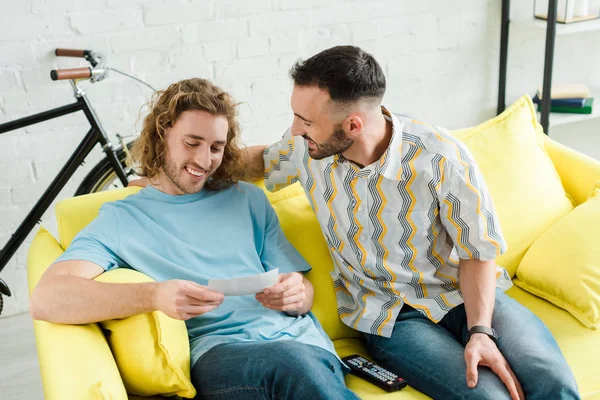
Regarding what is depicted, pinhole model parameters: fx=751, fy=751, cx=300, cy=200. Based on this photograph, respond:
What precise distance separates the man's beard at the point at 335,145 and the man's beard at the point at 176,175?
0.29m

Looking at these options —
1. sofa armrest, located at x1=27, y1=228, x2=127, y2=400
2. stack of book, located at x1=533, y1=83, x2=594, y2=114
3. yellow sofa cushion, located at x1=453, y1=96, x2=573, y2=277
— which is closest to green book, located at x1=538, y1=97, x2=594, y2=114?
stack of book, located at x1=533, y1=83, x2=594, y2=114

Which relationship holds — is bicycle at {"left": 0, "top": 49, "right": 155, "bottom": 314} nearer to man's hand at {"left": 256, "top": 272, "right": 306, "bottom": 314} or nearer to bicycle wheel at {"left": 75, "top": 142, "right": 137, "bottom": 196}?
bicycle wheel at {"left": 75, "top": 142, "right": 137, "bottom": 196}

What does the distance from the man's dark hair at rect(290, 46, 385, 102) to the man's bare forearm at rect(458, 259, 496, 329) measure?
49 centimetres

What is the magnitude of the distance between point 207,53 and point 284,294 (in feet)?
5.33

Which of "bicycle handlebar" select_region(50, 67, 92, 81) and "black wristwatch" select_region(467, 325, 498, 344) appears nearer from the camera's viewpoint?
"black wristwatch" select_region(467, 325, 498, 344)

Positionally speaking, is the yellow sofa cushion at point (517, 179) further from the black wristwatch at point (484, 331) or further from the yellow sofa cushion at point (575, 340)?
the black wristwatch at point (484, 331)

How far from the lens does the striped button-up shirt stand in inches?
69.8

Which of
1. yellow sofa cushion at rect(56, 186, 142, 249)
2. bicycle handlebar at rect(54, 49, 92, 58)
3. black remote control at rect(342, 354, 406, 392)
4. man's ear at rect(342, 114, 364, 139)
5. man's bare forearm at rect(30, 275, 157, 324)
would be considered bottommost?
Answer: black remote control at rect(342, 354, 406, 392)

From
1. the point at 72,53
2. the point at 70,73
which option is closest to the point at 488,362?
the point at 70,73

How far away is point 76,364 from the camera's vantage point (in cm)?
144

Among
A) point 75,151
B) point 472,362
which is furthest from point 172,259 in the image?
point 75,151

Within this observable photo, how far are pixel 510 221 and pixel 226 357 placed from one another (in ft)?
3.13

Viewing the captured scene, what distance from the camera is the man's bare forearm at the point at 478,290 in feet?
5.78

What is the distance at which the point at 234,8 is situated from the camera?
303 centimetres
